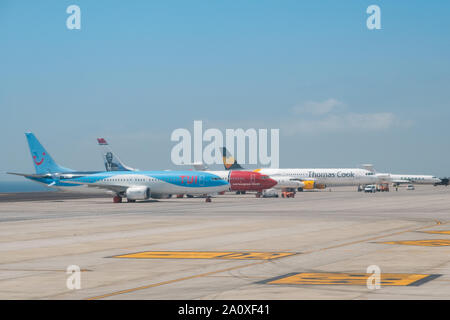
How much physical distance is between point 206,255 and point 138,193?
61.6 m

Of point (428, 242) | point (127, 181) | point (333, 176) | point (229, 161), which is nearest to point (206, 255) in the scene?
point (428, 242)

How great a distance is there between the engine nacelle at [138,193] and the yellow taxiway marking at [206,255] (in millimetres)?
59699

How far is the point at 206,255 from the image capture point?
83.3 feet

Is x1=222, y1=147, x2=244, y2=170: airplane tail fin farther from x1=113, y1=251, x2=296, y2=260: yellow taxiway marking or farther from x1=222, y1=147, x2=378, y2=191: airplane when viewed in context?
x1=113, y1=251, x2=296, y2=260: yellow taxiway marking

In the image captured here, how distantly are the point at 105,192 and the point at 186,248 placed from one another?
64.3m

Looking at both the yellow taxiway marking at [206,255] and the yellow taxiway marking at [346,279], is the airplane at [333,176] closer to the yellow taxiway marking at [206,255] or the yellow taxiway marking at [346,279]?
the yellow taxiway marking at [206,255]

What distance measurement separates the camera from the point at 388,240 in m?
30.2

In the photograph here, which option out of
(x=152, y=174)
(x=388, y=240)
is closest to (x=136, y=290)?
(x=388, y=240)

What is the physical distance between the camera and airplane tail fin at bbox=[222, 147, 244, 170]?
16100 centimetres

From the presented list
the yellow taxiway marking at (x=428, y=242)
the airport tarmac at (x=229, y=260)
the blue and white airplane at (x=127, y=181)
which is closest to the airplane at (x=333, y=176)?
the blue and white airplane at (x=127, y=181)

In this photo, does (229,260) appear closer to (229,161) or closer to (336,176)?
(336,176)
